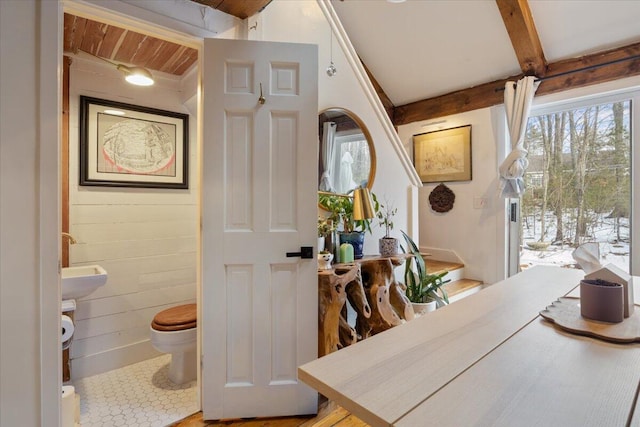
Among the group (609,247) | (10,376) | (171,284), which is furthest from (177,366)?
(609,247)

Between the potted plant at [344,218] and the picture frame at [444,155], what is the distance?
1.96 meters

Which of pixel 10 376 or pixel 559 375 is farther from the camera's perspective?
pixel 10 376

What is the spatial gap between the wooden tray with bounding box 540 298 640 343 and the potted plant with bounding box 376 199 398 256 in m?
1.33

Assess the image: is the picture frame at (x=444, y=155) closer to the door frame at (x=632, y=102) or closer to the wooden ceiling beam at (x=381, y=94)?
the wooden ceiling beam at (x=381, y=94)

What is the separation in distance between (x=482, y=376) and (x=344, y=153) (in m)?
→ 2.02

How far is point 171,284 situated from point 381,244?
1.81 m

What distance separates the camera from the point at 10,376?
112cm

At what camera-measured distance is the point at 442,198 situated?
382 centimetres

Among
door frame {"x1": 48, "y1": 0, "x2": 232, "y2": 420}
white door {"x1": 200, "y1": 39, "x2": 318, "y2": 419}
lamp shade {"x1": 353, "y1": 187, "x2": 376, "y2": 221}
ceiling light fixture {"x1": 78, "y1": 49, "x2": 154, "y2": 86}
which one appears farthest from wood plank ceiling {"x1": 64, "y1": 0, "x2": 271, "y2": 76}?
lamp shade {"x1": 353, "y1": 187, "x2": 376, "y2": 221}

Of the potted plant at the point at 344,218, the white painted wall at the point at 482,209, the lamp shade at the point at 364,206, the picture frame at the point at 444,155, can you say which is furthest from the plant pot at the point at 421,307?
the picture frame at the point at 444,155

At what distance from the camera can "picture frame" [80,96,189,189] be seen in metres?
2.27

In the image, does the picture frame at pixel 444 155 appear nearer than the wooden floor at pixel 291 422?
No

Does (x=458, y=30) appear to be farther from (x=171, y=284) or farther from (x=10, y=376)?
(x=10, y=376)

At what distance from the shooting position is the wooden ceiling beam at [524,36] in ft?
9.01
